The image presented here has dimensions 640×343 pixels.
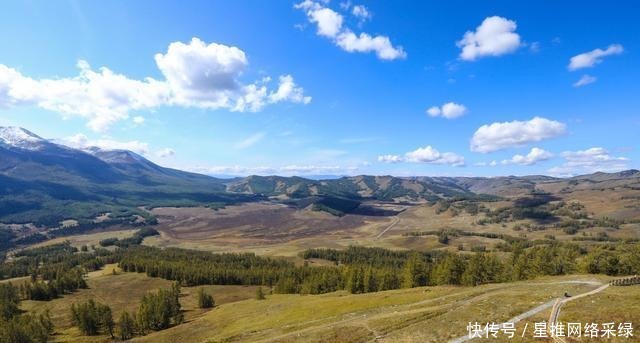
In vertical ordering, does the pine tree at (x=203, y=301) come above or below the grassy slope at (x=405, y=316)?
below

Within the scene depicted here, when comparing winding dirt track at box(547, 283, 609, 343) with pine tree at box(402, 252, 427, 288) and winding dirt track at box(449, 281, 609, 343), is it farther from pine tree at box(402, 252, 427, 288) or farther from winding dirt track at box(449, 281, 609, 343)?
pine tree at box(402, 252, 427, 288)

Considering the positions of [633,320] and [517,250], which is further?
[517,250]

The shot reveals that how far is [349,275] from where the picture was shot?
516 feet

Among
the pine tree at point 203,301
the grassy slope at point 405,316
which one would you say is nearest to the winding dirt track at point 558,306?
the grassy slope at point 405,316

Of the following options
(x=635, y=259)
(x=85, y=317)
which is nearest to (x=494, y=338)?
(x=635, y=259)

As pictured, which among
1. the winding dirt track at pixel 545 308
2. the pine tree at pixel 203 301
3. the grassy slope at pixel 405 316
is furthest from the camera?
the pine tree at pixel 203 301

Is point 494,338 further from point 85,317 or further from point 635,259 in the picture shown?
point 85,317

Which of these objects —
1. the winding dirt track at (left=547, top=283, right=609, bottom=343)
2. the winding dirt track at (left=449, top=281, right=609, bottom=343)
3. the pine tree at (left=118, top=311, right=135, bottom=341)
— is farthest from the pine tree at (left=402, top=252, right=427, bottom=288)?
the pine tree at (left=118, top=311, right=135, bottom=341)

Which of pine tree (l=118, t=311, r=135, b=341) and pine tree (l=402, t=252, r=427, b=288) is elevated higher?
pine tree (l=402, t=252, r=427, b=288)

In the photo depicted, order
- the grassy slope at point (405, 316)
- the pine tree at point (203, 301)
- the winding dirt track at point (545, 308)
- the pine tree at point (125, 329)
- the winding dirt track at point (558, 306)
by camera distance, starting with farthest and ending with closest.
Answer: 1. the pine tree at point (203, 301)
2. the pine tree at point (125, 329)
3. the grassy slope at point (405, 316)
4. the winding dirt track at point (545, 308)
5. the winding dirt track at point (558, 306)

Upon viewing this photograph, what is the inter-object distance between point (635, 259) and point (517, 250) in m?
42.8

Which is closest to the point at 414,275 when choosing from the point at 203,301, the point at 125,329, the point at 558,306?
the point at 558,306

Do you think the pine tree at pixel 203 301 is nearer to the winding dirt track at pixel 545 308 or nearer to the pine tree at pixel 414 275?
the pine tree at pixel 414 275

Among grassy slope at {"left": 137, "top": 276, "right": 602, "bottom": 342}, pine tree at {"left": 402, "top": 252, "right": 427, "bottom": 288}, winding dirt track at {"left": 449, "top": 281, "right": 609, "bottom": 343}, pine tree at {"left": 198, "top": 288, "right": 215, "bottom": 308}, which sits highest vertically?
winding dirt track at {"left": 449, "top": 281, "right": 609, "bottom": 343}
